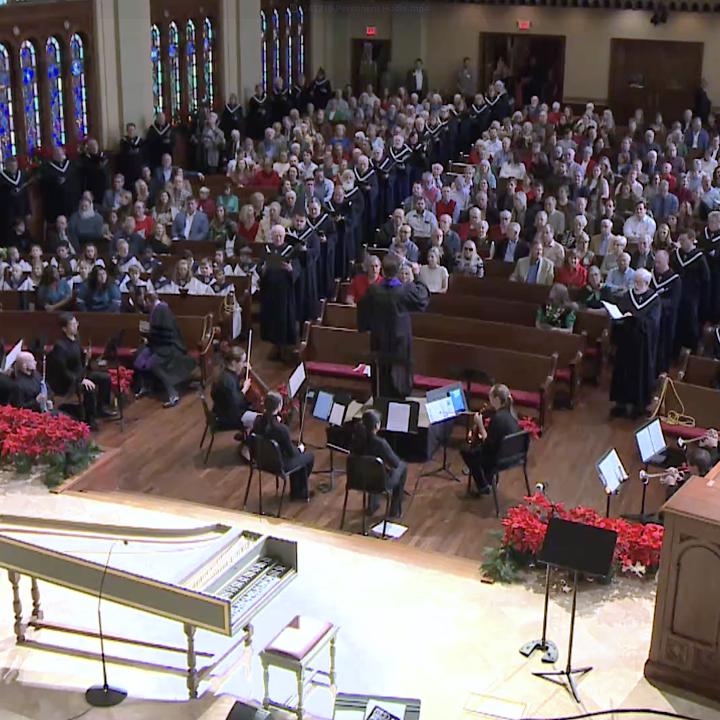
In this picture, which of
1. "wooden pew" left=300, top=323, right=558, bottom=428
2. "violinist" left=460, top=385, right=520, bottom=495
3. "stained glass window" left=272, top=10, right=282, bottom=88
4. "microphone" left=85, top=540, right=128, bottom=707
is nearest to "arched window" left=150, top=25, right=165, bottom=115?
"stained glass window" left=272, top=10, right=282, bottom=88

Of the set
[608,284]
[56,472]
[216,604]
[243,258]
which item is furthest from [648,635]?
[243,258]

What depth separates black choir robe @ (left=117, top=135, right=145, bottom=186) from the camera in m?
17.6

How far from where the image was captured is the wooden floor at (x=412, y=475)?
29.8 ft

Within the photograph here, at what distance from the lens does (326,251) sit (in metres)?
13.9

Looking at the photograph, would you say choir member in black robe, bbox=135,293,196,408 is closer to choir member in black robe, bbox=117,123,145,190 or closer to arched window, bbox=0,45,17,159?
arched window, bbox=0,45,17,159

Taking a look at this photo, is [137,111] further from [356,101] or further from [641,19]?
[641,19]

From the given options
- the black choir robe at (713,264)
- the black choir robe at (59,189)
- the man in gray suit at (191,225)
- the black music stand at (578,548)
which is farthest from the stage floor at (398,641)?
the black choir robe at (59,189)

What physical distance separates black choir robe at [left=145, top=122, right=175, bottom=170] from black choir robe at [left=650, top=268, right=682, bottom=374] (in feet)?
30.3

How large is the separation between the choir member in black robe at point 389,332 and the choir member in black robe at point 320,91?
13379 mm

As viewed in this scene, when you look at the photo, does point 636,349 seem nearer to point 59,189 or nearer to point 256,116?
point 59,189

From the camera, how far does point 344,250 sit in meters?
14.6

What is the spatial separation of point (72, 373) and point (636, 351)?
5325 mm

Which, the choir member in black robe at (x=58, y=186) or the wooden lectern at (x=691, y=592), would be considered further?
the choir member in black robe at (x=58, y=186)

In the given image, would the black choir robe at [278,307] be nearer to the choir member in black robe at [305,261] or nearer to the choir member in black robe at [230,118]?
the choir member in black robe at [305,261]
